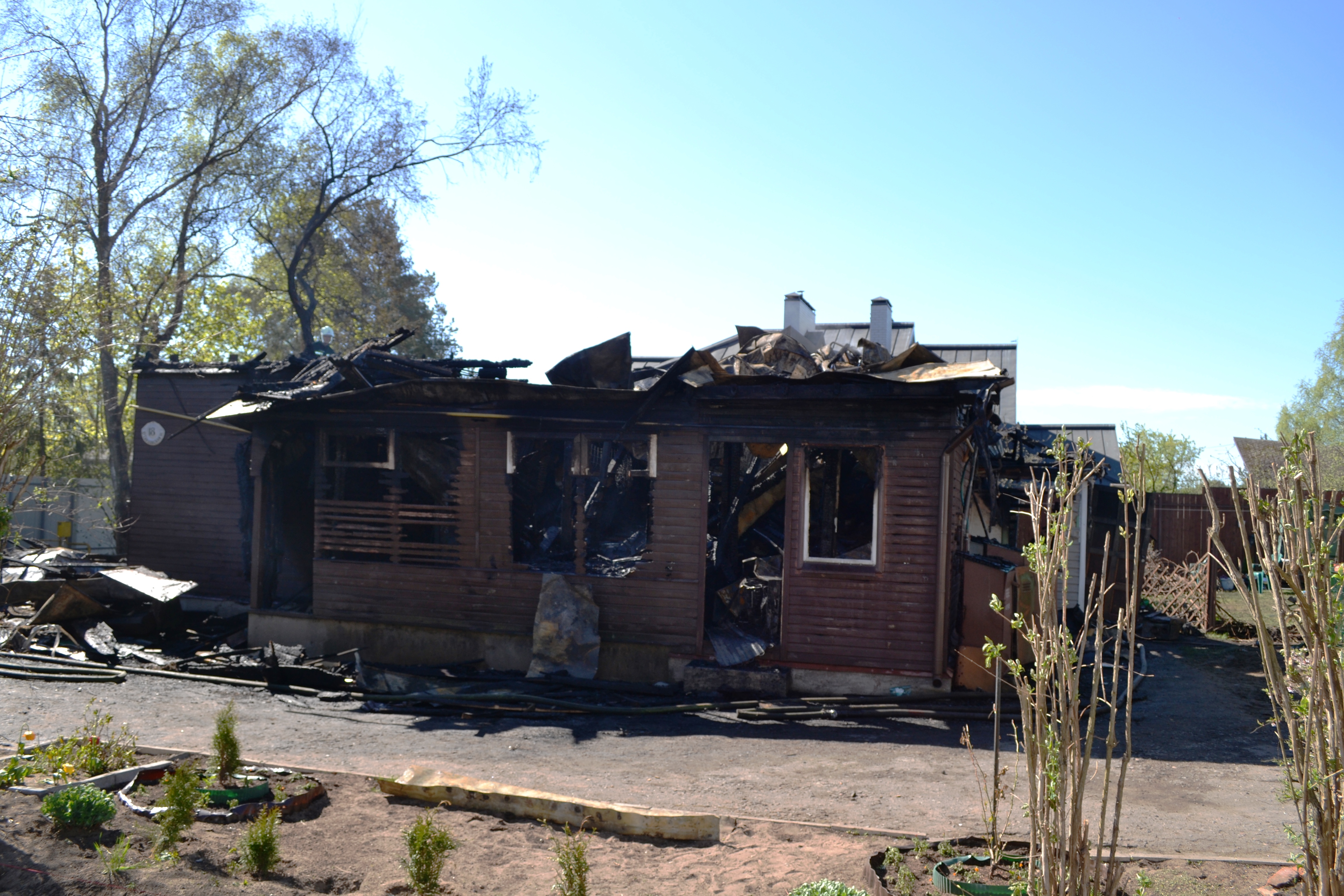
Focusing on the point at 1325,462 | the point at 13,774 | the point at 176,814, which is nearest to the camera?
the point at 176,814

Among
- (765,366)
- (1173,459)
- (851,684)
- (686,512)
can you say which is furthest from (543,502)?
(1173,459)

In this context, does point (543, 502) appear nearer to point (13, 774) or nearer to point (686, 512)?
point (686, 512)

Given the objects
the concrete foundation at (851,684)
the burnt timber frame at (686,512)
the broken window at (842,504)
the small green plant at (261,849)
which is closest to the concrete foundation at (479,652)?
the concrete foundation at (851,684)

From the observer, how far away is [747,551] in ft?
43.0

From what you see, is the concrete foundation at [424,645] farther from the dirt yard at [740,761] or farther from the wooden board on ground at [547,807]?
the wooden board on ground at [547,807]

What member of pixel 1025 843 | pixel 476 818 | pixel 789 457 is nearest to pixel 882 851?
pixel 1025 843

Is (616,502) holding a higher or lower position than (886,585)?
higher

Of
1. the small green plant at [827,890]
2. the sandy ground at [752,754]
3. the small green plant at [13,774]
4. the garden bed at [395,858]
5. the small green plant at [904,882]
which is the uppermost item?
the small green plant at [827,890]

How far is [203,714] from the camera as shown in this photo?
31.8ft

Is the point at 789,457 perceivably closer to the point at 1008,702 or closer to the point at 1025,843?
the point at 1008,702

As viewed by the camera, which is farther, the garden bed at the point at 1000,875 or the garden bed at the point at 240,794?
the garden bed at the point at 240,794

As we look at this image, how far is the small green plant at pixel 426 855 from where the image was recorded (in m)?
4.79

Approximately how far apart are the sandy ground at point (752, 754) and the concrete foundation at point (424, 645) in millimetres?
1597

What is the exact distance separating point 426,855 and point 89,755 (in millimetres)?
3262
